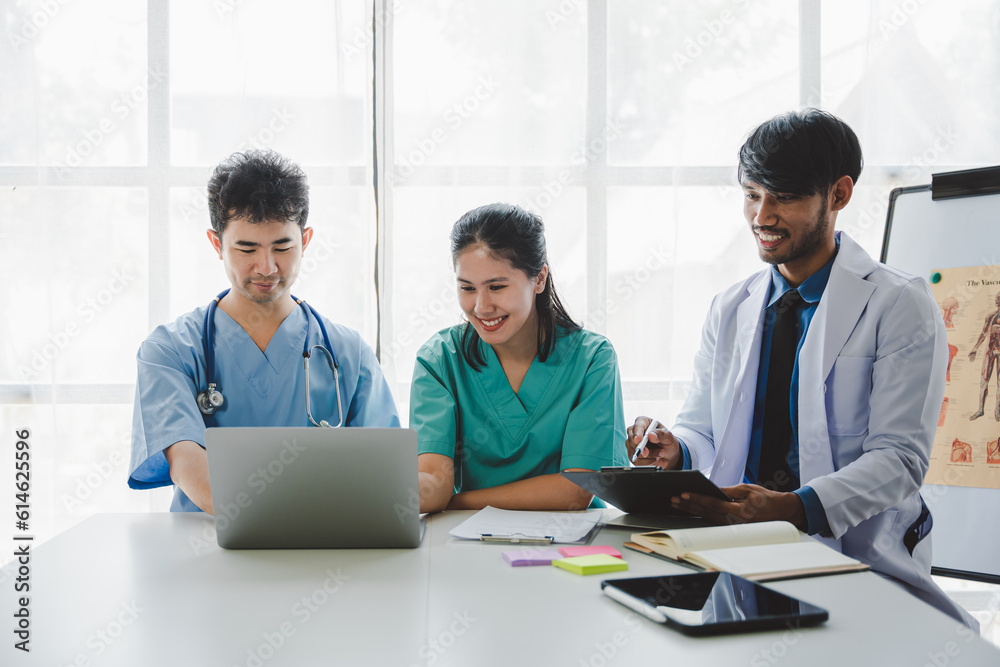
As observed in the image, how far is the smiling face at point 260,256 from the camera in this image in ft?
5.13

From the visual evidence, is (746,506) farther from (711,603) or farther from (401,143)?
(401,143)

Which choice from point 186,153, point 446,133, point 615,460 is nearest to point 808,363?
point 615,460

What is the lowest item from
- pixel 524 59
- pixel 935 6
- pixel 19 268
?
pixel 19 268

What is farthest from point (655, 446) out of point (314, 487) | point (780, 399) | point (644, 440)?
point (314, 487)

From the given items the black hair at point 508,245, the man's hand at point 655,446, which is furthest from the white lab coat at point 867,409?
the black hair at point 508,245

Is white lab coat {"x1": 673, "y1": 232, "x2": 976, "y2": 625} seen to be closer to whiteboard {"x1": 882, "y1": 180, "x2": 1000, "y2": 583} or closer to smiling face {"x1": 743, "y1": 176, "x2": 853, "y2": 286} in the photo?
smiling face {"x1": 743, "y1": 176, "x2": 853, "y2": 286}

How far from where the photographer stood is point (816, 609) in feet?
2.62

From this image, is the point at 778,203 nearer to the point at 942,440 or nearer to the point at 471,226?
the point at 471,226

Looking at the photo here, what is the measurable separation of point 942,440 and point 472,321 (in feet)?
4.76

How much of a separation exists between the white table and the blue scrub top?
0.33 meters

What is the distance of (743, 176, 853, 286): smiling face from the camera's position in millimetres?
1548

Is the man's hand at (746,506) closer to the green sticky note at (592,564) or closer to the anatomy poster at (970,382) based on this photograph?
the green sticky note at (592,564)

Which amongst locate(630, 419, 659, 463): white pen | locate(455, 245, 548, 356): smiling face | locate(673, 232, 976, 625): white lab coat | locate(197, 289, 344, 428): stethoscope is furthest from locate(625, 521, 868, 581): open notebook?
locate(197, 289, 344, 428): stethoscope

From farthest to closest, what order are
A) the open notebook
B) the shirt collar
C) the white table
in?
1. the shirt collar
2. the open notebook
3. the white table
